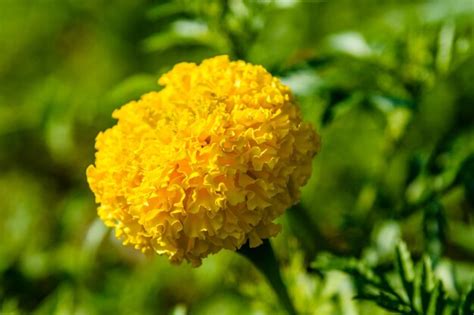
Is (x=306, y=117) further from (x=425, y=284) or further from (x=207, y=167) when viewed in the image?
(x=207, y=167)

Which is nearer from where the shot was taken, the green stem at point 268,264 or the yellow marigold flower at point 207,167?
the yellow marigold flower at point 207,167

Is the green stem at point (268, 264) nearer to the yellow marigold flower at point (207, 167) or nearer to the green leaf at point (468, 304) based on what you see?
the yellow marigold flower at point (207, 167)

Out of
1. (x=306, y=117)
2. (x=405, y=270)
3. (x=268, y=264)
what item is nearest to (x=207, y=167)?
(x=268, y=264)

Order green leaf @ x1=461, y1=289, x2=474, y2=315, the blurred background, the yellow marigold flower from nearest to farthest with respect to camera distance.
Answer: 1. the yellow marigold flower
2. green leaf @ x1=461, y1=289, x2=474, y2=315
3. the blurred background

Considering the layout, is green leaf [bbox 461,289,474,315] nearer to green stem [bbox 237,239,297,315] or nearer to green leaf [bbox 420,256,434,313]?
green leaf [bbox 420,256,434,313]

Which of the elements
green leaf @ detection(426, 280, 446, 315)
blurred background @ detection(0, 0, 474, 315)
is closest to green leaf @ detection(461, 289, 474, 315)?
green leaf @ detection(426, 280, 446, 315)

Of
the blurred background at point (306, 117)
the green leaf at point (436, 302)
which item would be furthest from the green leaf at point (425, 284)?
the blurred background at point (306, 117)

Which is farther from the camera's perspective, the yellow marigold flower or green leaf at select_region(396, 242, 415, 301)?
green leaf at select_region(396, 242, 415, 301)
